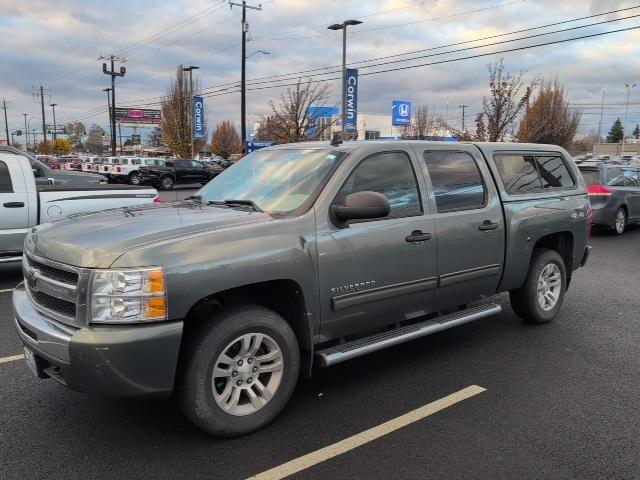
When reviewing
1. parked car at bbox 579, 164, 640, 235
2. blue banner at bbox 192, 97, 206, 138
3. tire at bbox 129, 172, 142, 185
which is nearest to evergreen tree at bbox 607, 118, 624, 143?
blue banner at bbox 192, 97, 206, 138

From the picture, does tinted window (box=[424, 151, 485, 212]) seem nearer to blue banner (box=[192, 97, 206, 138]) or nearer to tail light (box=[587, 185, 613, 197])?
tail light (box=[587, 185, 613, 197])

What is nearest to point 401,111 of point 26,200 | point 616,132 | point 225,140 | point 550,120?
point 550,120

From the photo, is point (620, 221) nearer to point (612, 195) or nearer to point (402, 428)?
point (612, 195)

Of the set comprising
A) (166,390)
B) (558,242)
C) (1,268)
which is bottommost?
(1,268)

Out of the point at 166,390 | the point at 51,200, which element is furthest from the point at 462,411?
the point at 51,200

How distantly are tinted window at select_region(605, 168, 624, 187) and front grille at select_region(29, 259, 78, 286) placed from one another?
1298 cm

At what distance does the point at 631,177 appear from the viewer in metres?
13.8

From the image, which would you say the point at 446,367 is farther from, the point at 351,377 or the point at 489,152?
the point at 489,152

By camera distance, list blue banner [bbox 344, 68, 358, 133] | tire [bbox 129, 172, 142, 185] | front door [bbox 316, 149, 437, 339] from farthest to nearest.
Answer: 1. tire [bbox 129, 172, 142, 185]
2. blue banner [bbox 344, 68, 358, 133]
3. front door [bbox 316, 149, 437, 339]

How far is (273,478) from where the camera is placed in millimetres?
2973

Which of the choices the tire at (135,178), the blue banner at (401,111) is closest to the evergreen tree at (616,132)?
the blue banner at (401,111)

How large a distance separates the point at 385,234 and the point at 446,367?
139cm

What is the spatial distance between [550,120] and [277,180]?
4483 centimetres

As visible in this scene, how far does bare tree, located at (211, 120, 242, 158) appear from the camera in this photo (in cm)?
8669
